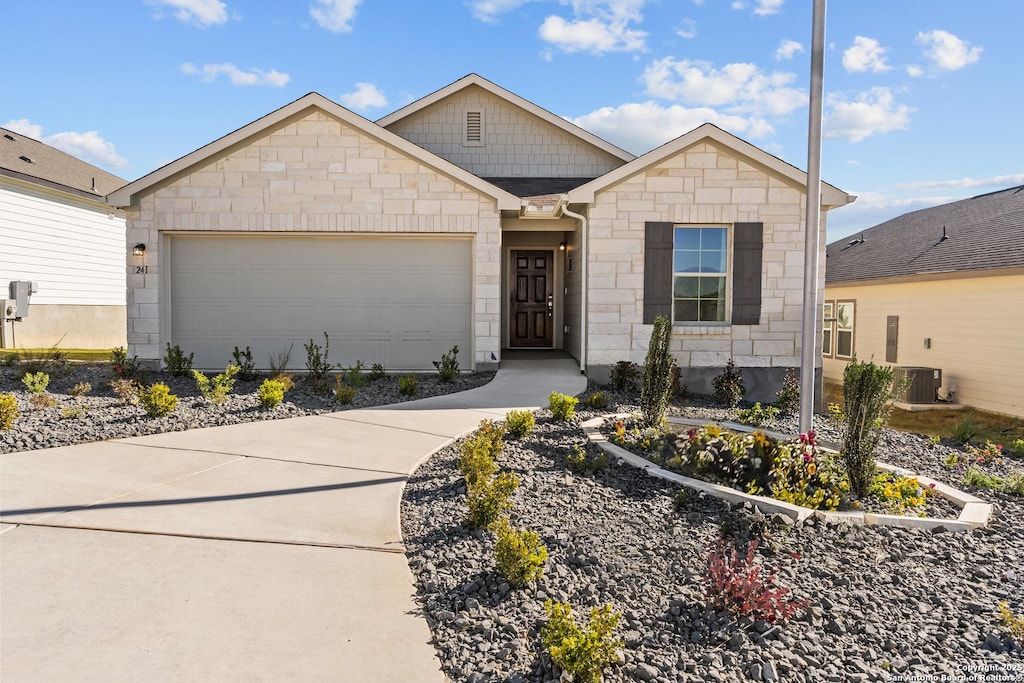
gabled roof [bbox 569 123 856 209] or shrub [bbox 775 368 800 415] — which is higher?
gabled roof [bbox 569 123 856 209]

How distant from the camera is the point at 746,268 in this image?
425 inches

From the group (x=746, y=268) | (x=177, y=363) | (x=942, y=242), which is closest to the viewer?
(x=177, y=363)

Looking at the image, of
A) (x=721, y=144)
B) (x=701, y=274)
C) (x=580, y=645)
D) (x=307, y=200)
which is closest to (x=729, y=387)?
(x=701, y=274)

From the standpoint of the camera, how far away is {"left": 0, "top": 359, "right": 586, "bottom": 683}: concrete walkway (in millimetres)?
2658

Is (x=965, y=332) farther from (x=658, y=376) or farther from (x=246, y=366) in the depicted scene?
(x=246, y=366)

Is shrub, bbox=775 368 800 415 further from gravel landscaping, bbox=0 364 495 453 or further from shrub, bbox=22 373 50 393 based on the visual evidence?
shrub, bbox=22 373 50 393

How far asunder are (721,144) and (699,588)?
9.03 m

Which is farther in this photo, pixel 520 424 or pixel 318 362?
pixel 318 362

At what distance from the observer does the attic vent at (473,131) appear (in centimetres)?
1470

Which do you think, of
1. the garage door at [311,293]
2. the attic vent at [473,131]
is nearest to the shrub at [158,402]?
the garage door at [311,293]

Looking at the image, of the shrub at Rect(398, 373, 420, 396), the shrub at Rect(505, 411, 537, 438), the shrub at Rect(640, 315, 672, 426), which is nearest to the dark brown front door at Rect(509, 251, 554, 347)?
the shrub at Rect(398, 373, 420, 396)

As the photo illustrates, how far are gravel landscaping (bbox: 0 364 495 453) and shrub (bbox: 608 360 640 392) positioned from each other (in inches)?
86.1

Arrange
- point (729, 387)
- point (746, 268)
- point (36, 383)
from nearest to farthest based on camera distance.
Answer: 1. point (36, 383)
2. point (729, 387)
3. point (746, 268)

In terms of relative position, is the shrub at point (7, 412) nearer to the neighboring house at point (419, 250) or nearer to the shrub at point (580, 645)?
the neighboring house at point (419, 250)
